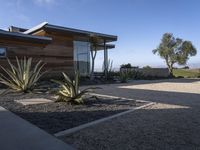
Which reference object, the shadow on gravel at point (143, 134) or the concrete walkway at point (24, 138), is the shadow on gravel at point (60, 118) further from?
the shadow on gravel at point (143, 134)

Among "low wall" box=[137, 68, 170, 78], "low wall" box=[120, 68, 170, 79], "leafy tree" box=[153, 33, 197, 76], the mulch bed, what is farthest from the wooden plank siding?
"leafy tree" box=[153, 33, 197, 76]

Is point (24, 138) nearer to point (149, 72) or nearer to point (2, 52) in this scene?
point (2, 52)

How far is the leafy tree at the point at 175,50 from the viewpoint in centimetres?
3164

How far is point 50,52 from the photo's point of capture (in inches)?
548

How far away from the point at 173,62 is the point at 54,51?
2218 cm

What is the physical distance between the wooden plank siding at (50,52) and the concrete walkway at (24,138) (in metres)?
8.78

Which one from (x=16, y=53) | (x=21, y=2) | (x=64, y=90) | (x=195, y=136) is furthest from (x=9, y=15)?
(x=195, y=136)

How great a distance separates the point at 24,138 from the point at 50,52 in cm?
1111

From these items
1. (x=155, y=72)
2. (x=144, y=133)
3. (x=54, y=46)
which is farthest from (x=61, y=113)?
(x=155, y=72)

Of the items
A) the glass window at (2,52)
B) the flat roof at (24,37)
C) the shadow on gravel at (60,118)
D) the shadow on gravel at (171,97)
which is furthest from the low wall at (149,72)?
the shadow on gravel at (60,118)

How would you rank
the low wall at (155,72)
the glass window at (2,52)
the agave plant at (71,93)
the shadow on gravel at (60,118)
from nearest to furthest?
the shadow on gravel at (60,118), the agave plant at (71,93), the glass window at (2,52), the low wall at (155,72)

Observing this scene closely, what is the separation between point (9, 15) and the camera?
14406 mm

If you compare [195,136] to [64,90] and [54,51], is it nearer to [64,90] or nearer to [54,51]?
[64,90]

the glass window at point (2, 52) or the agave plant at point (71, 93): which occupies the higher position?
the glass window at point (2, 52)
